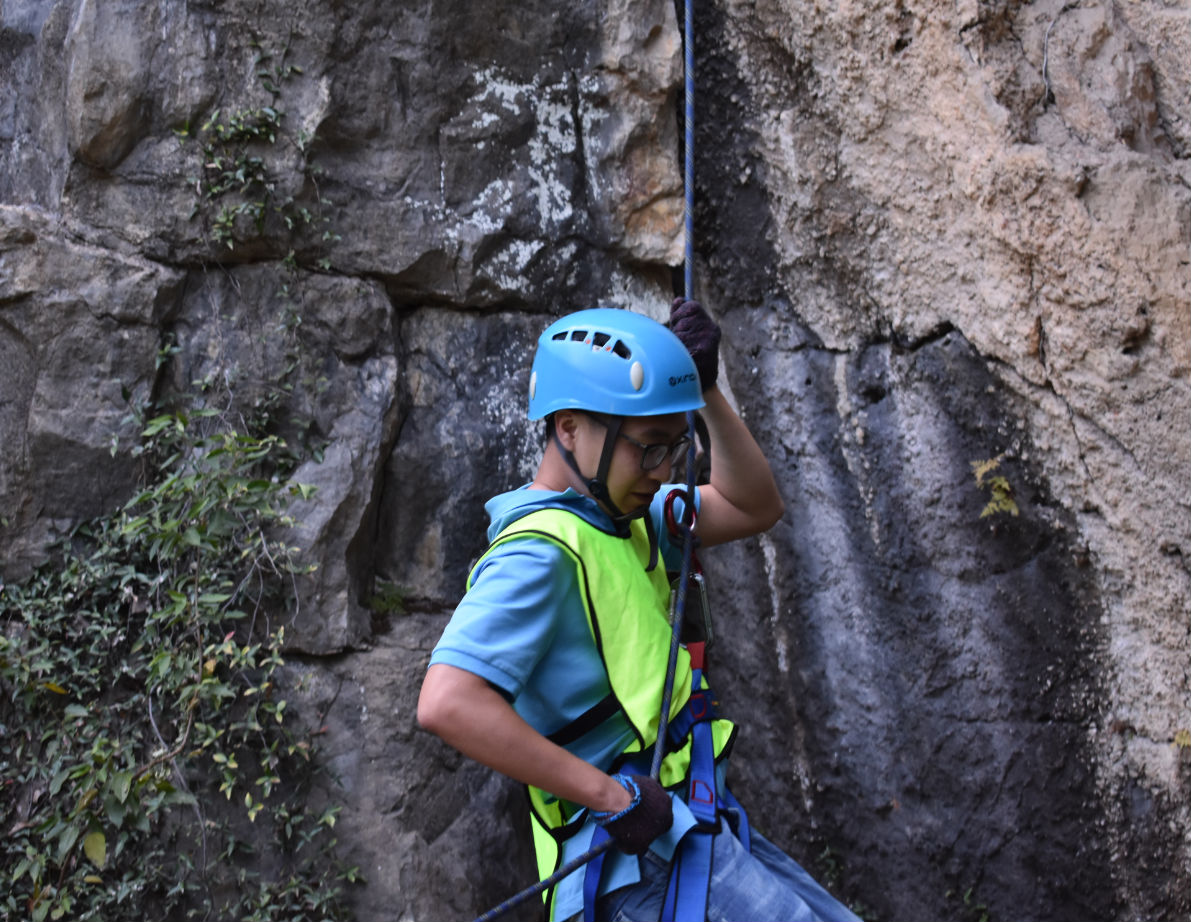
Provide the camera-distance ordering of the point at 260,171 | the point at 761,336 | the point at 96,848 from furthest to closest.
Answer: the point at 761,336 < the point at 260,171 < the point at 96,848

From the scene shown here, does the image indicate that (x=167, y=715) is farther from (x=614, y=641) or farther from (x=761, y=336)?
(x=761, y=336)

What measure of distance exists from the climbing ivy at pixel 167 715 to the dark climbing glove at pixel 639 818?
150cm

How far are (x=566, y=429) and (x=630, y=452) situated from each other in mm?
159

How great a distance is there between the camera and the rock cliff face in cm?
265

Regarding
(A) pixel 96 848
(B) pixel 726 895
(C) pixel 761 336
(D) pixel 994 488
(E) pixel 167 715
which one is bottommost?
(A) pixel 96 848

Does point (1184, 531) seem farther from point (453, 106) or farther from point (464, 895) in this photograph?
point (453, 106)

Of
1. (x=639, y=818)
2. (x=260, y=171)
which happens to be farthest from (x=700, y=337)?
(x=260, y=171)

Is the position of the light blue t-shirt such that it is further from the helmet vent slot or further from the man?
the helmet vent slot

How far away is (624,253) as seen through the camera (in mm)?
3490

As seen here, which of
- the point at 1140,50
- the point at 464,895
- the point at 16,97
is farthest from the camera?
the point at 16,97

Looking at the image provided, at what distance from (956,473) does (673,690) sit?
1.38 m

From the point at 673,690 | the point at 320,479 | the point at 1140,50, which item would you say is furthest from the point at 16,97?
the point at 1140,50

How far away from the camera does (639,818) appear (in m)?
1.73

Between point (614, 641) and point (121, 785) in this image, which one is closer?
point (614, 641)
